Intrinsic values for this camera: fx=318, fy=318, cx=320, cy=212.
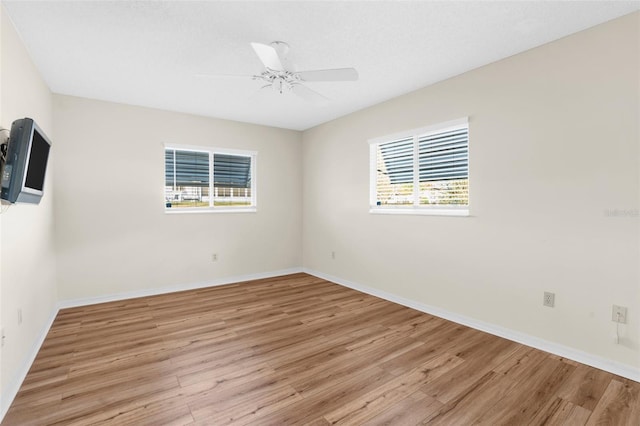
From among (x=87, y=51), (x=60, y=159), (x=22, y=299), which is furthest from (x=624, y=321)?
(x=60, y=159)

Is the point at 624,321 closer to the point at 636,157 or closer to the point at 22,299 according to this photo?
the point at 636,157

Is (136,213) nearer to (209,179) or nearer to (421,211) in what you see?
(209,179)

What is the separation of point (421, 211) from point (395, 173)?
70 centimetres

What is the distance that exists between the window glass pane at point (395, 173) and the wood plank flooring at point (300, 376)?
5.05 ft

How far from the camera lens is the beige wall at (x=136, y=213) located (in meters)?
3.95

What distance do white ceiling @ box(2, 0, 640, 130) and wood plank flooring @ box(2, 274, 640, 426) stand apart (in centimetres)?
239

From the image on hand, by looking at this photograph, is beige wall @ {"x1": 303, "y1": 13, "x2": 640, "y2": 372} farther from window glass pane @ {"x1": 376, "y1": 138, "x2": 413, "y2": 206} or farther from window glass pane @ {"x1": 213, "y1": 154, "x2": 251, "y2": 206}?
window glass pane @ {"x1": 213, "y1": 154, "x2": 251, "y2": 206}

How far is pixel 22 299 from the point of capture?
2.42 m

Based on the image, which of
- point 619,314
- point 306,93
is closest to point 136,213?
point 306,93

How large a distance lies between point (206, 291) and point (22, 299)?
7.65 ft

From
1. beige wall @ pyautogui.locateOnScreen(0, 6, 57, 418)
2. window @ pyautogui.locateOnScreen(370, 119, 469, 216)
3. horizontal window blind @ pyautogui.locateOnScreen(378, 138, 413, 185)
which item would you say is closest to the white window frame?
beige wall @ pyautogui.locateOnScreen(0, 6, 57, 418)

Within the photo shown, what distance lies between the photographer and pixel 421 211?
12.6ft

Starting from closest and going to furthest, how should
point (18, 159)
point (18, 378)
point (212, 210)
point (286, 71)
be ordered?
point (18, 159) → point (18, 378) → point (286, 71) → point (212, 210)

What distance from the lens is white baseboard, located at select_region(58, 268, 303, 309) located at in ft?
13.1
